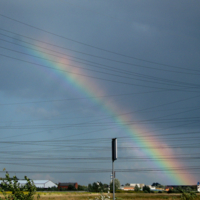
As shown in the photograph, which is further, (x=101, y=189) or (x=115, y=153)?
(x=115, y=153)

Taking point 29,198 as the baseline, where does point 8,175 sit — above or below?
above

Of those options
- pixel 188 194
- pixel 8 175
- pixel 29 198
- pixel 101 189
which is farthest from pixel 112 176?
pixel 188 194

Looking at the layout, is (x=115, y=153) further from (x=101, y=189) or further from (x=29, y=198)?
(x=29, y=198)

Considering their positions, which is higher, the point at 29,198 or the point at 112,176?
the point at 112,176

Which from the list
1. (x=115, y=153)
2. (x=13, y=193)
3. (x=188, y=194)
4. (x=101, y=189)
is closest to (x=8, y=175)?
(x=13, y=193)

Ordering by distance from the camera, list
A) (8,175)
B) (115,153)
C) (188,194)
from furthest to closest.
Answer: (188,194)
(115,153)
(8,175)

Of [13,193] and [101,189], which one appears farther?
[101,189]

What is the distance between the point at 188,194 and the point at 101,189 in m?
39.5

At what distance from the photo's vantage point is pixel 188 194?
5666 centimetres

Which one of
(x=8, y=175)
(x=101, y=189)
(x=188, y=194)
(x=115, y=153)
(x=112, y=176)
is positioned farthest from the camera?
(x=188, y=194)

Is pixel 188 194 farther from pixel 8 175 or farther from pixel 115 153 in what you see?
pixel 8 175

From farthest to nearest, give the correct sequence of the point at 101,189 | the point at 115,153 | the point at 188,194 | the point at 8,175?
the point at 188,194, the point at 115,153, the point at 101,189, the point at 8,175

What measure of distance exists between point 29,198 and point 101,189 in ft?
20.0

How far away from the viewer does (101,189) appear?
23.7 m
